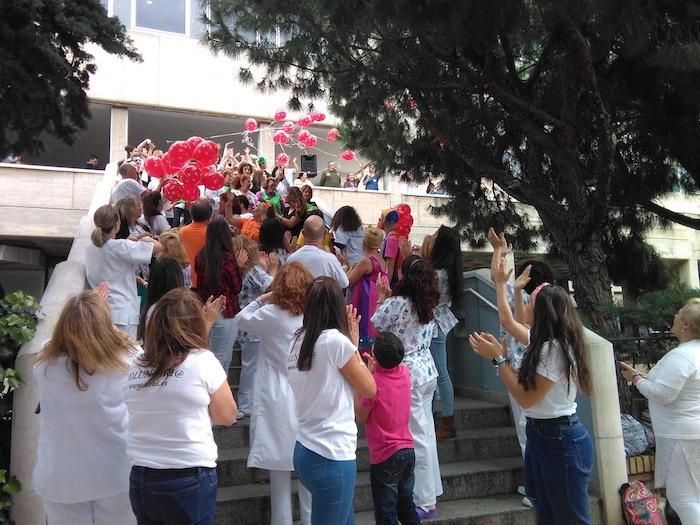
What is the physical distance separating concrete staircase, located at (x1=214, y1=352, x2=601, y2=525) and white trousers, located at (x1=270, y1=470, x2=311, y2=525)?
1.16 feet

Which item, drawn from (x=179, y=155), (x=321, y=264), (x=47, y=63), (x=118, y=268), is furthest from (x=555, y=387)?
(x=179, y=155)

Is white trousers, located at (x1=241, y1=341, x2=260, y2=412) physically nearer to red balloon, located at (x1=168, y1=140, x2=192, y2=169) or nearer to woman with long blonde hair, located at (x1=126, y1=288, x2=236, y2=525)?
woman with long blonde hair, located at (x1=126, y1=288, x2=236, y2=525)

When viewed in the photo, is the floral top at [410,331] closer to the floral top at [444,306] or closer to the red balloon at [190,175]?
the floral top at [444,306]

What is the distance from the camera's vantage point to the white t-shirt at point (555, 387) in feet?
11.4

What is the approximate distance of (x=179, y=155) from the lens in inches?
→ 360

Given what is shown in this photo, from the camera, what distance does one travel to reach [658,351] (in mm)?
5832

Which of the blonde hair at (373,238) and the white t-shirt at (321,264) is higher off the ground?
the blonde hair at (373,238)

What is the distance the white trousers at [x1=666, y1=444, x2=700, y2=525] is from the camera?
4005 mm

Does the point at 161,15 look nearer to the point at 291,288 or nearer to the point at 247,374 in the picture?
the point at 247,374

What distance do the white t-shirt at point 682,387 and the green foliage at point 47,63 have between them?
6.22 meters

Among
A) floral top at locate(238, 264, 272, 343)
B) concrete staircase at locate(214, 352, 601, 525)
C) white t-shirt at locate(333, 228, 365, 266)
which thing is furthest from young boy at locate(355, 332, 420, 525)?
white t-shirt at locate(333, 228, 365, 266)

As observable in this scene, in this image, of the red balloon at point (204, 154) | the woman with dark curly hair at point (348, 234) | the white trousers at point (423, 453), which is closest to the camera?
the white trousers at point (423, 453)

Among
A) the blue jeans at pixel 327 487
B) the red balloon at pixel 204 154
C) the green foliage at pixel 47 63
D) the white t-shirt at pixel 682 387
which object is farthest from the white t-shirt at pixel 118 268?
the white t-shirt at pixel 682 387

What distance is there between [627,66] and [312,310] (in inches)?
206
